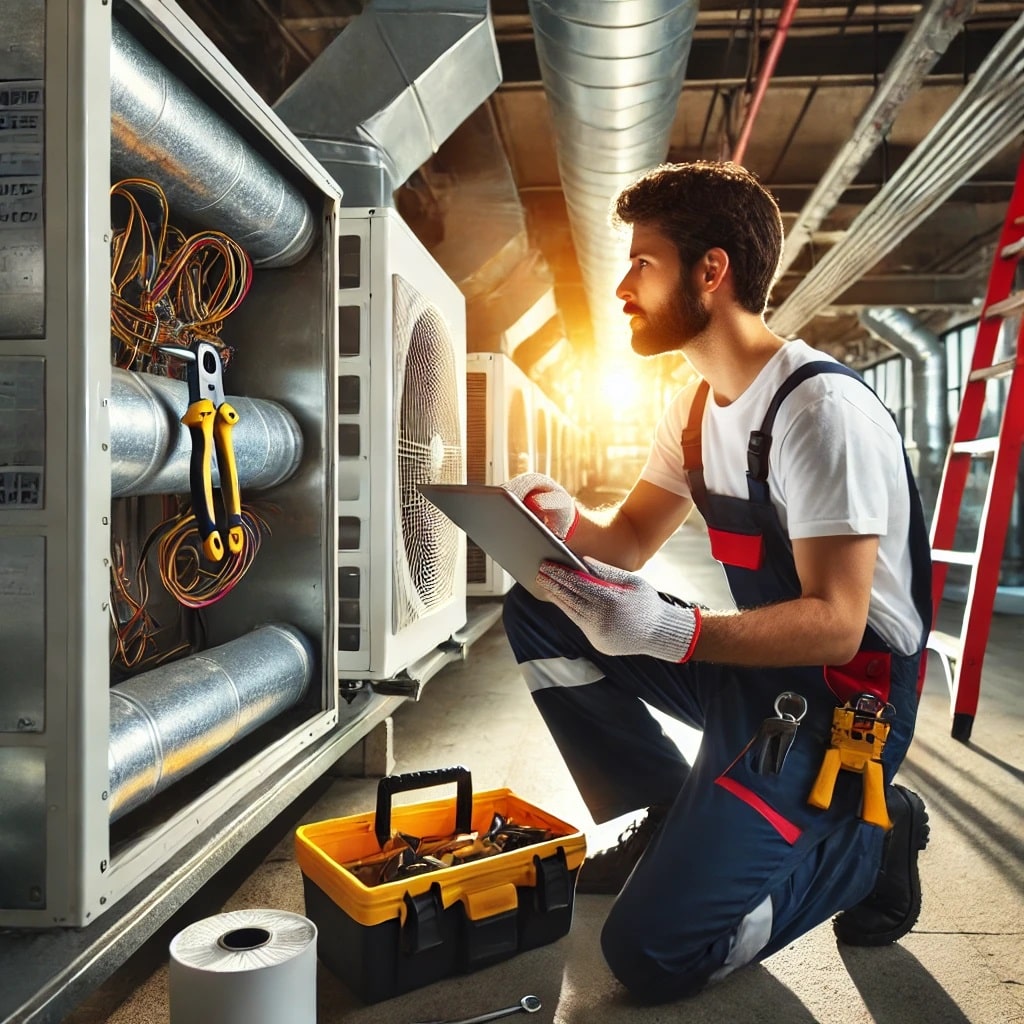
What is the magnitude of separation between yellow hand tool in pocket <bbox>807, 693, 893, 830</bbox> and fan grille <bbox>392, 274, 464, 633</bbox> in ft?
3.43

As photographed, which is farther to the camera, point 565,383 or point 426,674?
point 565,383

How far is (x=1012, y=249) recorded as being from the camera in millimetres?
2926

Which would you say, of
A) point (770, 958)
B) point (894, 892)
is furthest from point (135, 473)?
point (894, 892)

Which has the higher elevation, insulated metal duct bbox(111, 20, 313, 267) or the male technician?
insulated metal duct bbox(111, 20, 313, 267)

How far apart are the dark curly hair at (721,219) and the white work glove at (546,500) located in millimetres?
478

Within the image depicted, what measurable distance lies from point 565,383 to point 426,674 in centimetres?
726

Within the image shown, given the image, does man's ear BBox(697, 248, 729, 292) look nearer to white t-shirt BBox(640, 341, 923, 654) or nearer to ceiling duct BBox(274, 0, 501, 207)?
white t-shirt BBox(640, 341, 923, 654)

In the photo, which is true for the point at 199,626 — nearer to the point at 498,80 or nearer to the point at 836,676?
the point at 836,676

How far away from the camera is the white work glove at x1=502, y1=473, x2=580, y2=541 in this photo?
1747 mm

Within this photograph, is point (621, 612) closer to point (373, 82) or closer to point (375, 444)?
point (375, 444)

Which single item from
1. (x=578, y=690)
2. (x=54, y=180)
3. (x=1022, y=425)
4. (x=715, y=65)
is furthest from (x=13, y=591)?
(x=715, y=65)

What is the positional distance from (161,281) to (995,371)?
250 centimetres

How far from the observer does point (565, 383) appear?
941cm

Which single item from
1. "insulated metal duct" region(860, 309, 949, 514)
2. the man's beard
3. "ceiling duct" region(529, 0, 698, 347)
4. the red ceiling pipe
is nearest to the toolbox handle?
the man's beard
